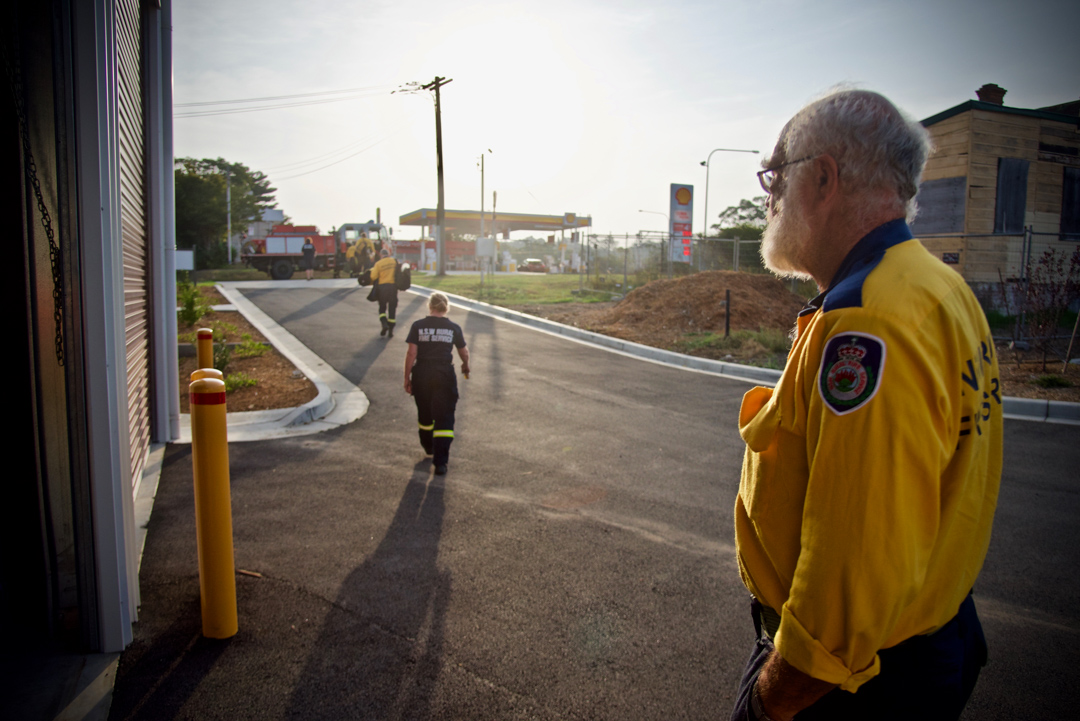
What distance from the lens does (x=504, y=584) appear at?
371 cm

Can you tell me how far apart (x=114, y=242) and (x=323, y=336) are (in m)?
10.3

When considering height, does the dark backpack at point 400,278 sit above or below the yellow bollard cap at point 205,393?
above

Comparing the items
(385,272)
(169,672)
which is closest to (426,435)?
(169,672)

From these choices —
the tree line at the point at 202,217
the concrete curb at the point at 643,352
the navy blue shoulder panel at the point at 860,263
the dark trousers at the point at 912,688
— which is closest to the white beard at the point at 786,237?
the navy blue shoulder panel at the point at 860,263

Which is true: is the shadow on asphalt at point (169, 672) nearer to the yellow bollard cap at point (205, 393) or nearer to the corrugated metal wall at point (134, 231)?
the yellow bollard cap at point (205, 393)

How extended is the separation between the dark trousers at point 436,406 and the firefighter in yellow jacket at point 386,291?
7.47 m

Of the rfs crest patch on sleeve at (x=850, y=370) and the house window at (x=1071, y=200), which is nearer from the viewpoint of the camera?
the rfs crest patch on sleeve at (x=850, y=370)

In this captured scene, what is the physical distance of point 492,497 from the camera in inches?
202

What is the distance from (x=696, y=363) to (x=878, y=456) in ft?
34.7

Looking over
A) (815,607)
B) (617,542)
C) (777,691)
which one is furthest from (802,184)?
(617,542)

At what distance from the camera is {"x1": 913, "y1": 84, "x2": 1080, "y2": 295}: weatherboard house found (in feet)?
56.6

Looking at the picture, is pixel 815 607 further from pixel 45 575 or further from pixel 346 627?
pixel 45 575

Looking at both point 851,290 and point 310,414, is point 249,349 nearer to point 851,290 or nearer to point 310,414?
point 310,414

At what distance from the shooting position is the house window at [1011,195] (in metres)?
17.5
